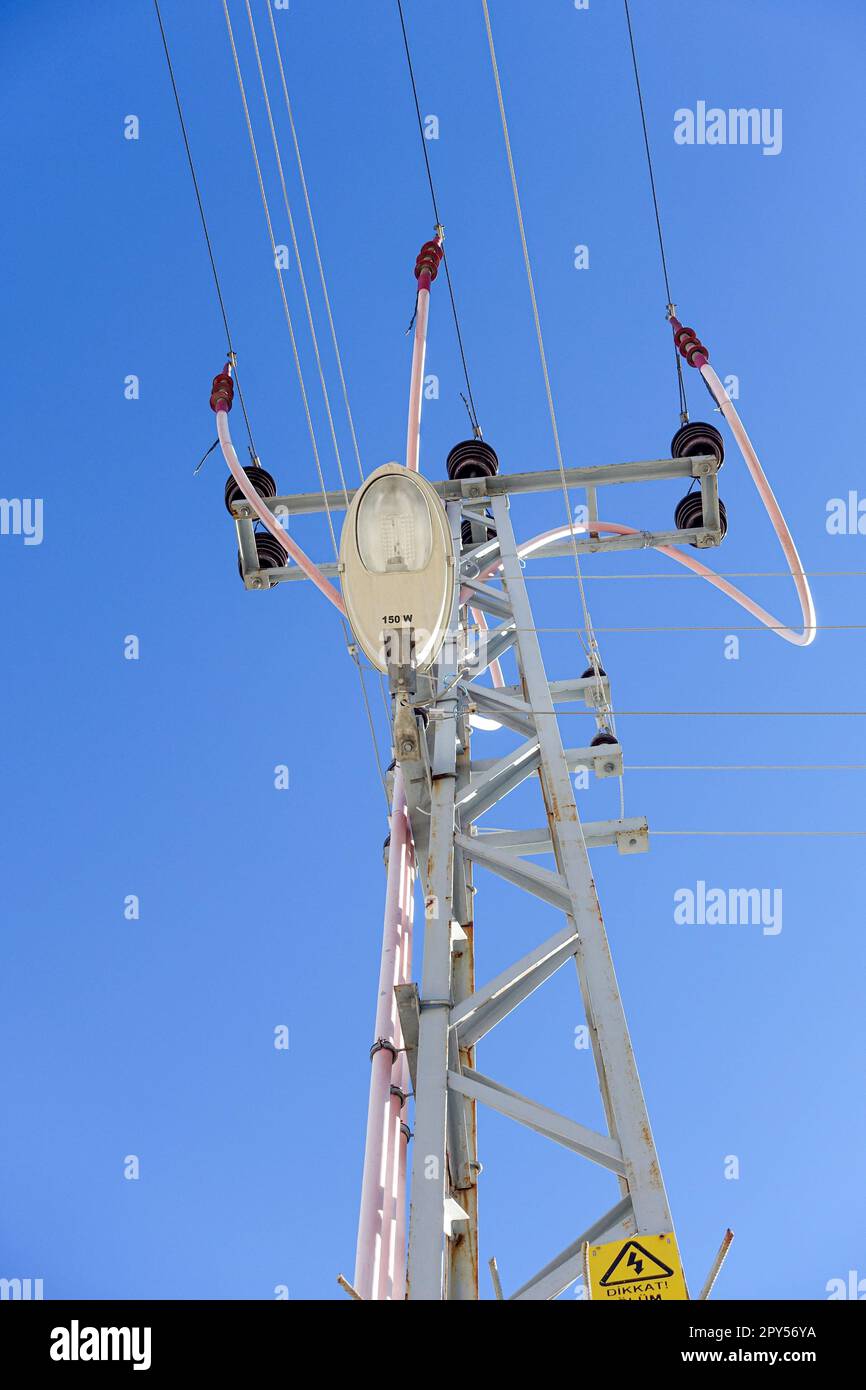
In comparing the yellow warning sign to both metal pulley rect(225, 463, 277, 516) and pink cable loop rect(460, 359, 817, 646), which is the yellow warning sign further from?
metal pulley rect(225, 463, 277, 516)

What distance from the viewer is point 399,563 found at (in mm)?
5141

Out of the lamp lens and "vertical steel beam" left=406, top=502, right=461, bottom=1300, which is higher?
the lamp lens

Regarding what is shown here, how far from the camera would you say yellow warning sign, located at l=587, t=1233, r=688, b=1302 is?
349 centimetres

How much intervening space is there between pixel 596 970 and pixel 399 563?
1.90 m

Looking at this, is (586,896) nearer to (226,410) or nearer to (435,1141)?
(435,1141)

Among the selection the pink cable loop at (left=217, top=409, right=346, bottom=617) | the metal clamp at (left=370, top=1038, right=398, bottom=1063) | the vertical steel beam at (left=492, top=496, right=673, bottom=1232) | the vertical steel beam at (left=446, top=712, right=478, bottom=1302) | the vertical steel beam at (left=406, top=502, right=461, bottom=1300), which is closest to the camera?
the vertical steel beam at (left=406, top=502, right=461, bottom=1300)

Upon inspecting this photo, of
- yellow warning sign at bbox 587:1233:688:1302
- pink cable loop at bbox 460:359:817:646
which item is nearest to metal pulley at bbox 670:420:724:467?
pink cable loop at bbox 460:359:817:646

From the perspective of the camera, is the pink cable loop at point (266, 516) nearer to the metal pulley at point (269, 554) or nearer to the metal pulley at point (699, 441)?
the metal pulley at point (269, 554)

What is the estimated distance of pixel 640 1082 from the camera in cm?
426

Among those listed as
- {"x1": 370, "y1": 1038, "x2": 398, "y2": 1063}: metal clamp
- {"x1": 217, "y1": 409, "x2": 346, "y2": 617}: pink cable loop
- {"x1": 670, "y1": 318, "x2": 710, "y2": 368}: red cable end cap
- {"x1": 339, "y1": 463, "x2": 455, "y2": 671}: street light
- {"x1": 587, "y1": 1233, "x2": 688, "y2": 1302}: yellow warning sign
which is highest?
{"x1": 670, "y1": 318, "x2": 710, "y2": 368}: red cable end cap

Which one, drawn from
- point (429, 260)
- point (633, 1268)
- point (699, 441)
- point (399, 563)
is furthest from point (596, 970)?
point (429, 260)

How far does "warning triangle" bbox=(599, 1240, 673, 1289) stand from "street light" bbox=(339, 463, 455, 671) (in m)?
2.52

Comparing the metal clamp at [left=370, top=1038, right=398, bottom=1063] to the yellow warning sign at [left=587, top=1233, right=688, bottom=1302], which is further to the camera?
the metal clamp at [left=370, top=1038, right=398, bottom=1063]
